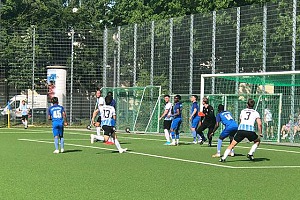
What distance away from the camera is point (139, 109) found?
34.9 meters

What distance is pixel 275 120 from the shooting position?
2820 centimetres

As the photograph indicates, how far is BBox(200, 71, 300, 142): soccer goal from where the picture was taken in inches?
1062

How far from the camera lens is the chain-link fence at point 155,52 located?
2822 centimetres

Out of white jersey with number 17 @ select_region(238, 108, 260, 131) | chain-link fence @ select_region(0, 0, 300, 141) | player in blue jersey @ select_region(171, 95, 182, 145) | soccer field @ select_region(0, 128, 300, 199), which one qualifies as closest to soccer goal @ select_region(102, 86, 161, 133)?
chain-link fence @ select_region(0, 0, 300, 141)

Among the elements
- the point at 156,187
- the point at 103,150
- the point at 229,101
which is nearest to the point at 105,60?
the point at 229,101

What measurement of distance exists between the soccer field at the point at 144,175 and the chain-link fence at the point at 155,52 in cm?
919

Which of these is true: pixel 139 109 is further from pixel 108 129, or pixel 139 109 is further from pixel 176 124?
pixel 108 129

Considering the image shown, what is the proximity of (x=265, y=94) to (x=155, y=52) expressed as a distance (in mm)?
8399

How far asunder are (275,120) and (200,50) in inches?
242

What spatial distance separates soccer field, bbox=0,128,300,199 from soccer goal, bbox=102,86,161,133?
45.6 ft

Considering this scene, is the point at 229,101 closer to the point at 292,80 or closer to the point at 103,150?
the point at 292,80

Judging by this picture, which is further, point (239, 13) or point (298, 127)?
point (239, 13)

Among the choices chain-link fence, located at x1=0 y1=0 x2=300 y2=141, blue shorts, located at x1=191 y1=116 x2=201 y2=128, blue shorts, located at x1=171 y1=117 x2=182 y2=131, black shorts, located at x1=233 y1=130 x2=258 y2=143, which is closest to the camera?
black shorts, located at x1=233 y1=130 x2=258 y2=143

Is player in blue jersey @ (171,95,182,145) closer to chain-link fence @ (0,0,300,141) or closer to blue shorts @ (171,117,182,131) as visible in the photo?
blue shorts @ (171,117,182,131)
